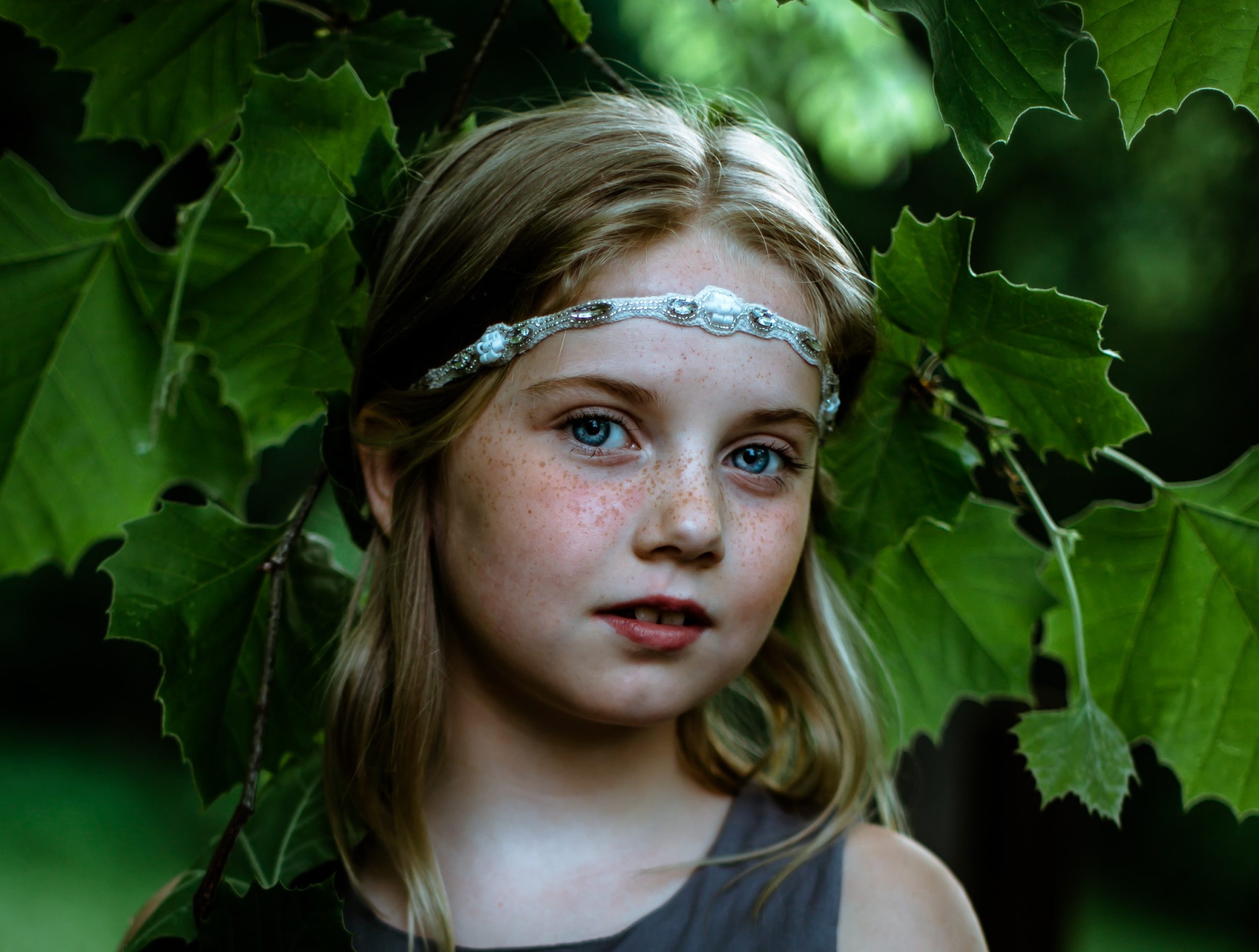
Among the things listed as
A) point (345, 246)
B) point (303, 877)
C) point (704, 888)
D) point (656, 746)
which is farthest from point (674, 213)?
point (303, 877)

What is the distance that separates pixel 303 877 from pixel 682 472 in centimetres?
64

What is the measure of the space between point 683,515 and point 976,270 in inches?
134

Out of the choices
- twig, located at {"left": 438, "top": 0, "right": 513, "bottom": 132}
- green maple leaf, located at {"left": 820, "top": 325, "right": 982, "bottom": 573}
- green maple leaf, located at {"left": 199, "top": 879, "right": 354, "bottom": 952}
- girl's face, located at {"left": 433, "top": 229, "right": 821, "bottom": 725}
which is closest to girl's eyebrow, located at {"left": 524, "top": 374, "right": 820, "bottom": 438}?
girl's face, located at {"left": 433, "top": 229, "right": 821, "bottom": 725}

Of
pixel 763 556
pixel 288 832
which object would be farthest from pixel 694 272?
pixel 288 832

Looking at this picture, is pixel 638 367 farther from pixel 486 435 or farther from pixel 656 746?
pixel 656 746

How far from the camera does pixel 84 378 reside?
1395 millimetres

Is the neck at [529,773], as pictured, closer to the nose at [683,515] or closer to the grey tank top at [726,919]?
the grey tank top at [726,919]

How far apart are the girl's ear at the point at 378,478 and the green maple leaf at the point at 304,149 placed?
21cm

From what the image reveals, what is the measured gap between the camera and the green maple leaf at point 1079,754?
3.59 ft

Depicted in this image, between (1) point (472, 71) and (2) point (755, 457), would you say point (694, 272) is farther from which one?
(1) point (472, 71)

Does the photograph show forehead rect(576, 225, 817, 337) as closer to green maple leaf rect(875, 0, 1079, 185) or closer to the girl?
the girl

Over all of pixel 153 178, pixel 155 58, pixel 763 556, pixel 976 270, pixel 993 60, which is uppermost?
pixel 976 270

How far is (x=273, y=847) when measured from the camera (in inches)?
52.2

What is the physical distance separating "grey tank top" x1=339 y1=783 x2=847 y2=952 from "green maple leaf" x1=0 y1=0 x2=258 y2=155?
86 centimetres
